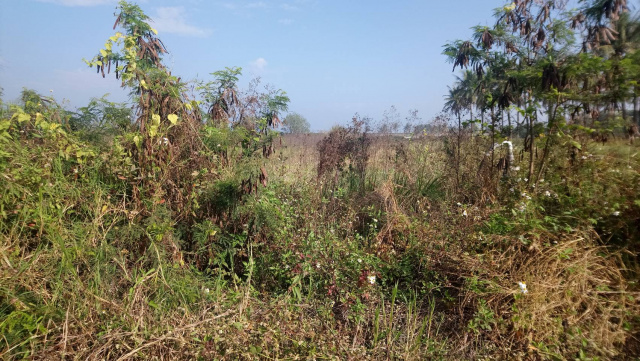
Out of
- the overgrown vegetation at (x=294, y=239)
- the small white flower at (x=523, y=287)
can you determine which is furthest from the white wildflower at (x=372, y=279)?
the small white flower at (x=523, y=287)

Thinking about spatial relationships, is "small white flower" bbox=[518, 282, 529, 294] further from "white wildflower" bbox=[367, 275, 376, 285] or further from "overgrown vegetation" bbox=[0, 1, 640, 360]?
"white wildflower" bbox=[367, 275, 376, 285]

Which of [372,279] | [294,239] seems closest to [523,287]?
[372,279]

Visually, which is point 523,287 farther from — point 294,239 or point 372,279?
point 294,239

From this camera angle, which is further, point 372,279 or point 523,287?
point 372,279

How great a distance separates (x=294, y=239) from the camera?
321cm

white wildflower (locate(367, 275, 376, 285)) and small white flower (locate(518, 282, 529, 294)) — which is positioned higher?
small white flower (locate(518, 282, 529, 294))

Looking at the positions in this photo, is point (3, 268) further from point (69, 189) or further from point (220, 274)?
point (220, 274)

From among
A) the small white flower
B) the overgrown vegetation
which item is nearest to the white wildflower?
the overgrown vegetation

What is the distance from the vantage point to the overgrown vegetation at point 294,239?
227cm

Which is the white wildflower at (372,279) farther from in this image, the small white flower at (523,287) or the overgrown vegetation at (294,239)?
the small white flower at (523,287)

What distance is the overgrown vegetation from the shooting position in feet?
7.46

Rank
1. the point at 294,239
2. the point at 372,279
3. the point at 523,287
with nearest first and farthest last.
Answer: the point at 523,287 < the point at 372,279 < the point at 294,239

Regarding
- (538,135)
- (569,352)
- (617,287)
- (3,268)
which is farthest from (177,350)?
(538,135)

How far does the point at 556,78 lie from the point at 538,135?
590 millimetres
